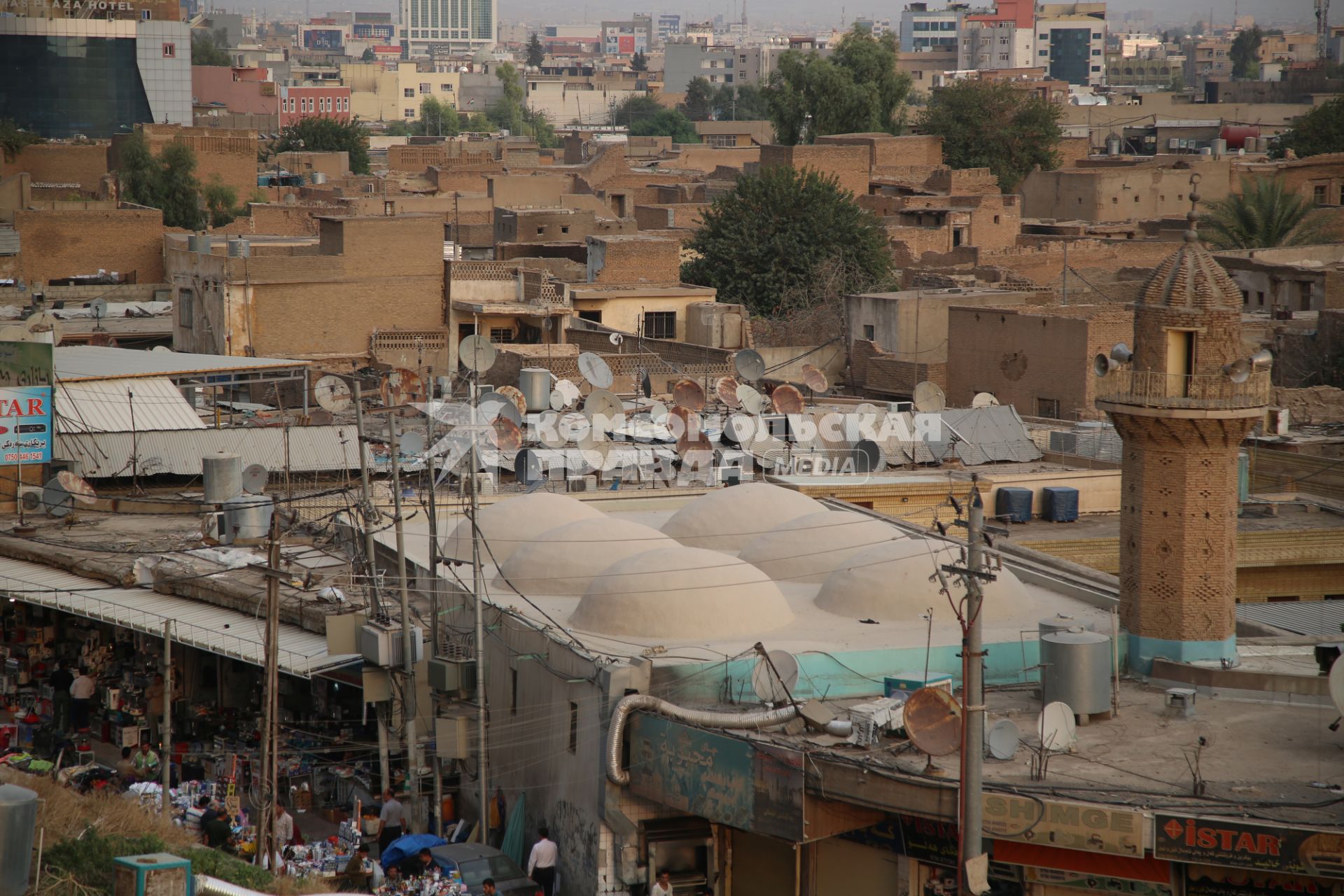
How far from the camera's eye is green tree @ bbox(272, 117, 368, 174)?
2810 inches

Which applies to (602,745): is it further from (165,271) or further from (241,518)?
(165,271)

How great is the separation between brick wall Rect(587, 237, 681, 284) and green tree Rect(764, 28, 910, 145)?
31.1 m

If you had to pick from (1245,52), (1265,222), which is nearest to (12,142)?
(1265,222)

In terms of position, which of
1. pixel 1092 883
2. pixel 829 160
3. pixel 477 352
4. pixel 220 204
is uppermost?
pixel 829 160

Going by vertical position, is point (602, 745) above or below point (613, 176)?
below

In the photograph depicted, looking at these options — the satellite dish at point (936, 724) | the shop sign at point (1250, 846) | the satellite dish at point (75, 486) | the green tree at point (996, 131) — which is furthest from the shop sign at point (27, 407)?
the green tree at point (996, 131)

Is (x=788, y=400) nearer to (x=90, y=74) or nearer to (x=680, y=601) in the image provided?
(x=680, y=601)

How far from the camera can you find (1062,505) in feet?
73.3

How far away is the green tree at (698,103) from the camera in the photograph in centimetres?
13162

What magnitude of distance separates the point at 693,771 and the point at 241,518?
324 inches

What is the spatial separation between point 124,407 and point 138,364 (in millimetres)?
2289

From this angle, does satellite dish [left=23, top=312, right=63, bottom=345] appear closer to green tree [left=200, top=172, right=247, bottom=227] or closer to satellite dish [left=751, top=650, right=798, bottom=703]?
satellite dish [left=751, top=650, right=798, bottom=703]

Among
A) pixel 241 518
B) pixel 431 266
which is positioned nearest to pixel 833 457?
pixel 241 518

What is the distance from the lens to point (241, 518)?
67.8ft
